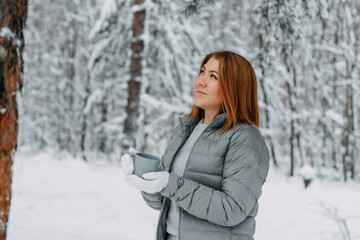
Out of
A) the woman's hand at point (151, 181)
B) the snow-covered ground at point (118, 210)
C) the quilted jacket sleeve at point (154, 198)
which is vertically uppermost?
the woman's hand at point (151, 181)

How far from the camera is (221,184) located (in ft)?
5.36

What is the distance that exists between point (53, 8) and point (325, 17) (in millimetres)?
16051

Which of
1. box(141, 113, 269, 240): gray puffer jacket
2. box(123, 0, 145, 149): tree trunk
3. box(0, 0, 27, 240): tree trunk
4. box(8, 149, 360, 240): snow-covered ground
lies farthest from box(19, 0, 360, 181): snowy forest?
box(141, 113, 269, 240): gray puffer jacket

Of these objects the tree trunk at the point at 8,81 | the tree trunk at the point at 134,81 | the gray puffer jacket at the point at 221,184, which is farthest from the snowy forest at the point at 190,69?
the gray puffer jacket at the point at 221,184

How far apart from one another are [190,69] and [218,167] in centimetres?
975

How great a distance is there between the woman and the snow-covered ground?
10.3 ft

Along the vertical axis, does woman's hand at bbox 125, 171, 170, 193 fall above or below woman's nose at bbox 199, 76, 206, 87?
below

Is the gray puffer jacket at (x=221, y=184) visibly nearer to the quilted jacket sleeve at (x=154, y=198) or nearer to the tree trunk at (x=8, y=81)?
the quilted jacket sleeve at (x=154, y=198)

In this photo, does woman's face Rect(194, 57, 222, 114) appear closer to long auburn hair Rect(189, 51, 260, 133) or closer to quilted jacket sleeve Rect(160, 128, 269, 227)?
long auburn hair Rect(189, 51, 260, 133)

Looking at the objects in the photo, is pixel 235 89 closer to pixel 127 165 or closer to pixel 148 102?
pixel 127 165

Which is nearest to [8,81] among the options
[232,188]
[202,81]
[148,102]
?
[202,81]

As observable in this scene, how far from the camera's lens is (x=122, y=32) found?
395 inches

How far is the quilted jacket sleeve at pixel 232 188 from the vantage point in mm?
1508

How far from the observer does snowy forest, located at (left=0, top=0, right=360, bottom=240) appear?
12.5 feet
